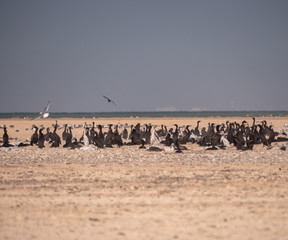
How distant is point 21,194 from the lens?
849 cm

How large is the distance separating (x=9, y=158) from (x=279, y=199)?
10.2m

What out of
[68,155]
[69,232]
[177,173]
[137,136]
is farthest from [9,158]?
[69,232]

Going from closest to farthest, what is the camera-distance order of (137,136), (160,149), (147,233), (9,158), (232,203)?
(147,233) < (232,203) < (9,158) < (160,149) < (137,136)

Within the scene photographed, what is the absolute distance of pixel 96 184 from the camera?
31.2ft

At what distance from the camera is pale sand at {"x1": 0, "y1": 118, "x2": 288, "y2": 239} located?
5953 mm

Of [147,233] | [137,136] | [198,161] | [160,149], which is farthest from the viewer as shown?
[137,136]

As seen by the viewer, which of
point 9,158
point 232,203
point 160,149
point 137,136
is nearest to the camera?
point 232,203

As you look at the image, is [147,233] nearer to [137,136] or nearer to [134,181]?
[134,181]

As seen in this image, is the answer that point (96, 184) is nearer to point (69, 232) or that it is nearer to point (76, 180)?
point (76, 180)

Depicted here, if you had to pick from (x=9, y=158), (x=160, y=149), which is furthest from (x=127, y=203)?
(x=160, y=149)

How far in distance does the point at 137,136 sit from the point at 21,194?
14168 millimetres

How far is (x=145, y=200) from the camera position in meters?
7.73

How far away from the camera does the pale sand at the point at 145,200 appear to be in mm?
5953

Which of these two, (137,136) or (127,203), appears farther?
(137,136)
